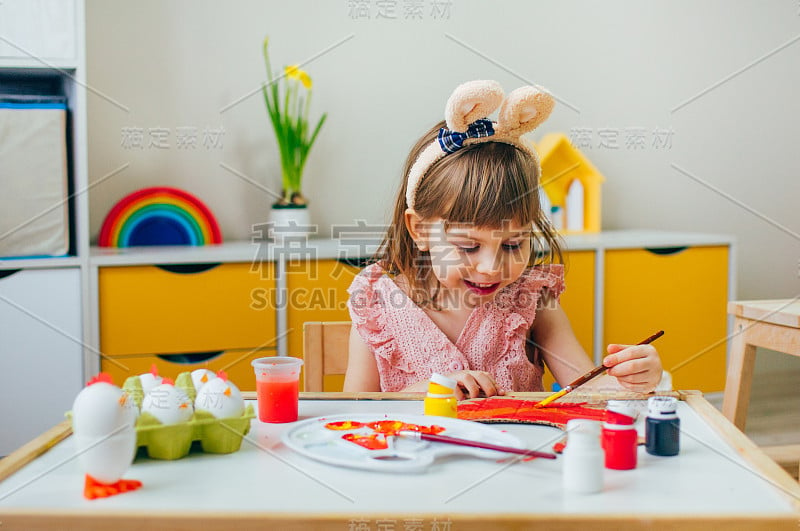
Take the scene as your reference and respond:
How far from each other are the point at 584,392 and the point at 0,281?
1516mm

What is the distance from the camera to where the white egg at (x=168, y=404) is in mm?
791

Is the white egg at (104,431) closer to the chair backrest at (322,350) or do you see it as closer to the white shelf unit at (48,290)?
the chair backrest at (322,350)

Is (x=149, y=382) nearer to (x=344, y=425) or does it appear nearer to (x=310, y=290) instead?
(x=344, y=425)

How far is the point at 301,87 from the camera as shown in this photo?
8.27 feet

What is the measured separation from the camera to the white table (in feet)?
2.11

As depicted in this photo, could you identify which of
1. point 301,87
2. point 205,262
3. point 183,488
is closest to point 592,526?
point 183,488

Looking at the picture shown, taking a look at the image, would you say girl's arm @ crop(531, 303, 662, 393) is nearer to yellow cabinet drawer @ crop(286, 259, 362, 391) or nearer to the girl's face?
the girl's face

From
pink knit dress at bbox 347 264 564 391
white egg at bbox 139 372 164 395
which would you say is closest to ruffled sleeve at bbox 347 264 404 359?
pink knit dress at bbox 347 264 564 391

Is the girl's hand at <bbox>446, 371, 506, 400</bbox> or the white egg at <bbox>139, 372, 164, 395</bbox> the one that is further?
the girl's hand at <bbox>446, 371, 506, 400</bbox>

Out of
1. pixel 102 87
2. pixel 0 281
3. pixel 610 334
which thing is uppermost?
pixel 102 87

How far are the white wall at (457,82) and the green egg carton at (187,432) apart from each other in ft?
5.52

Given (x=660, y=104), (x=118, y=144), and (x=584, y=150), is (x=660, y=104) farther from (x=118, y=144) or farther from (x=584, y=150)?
(x=118, y=144)

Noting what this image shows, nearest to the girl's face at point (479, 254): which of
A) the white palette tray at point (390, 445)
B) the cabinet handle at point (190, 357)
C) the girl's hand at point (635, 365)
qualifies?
the girl's hand at point (635, 365)

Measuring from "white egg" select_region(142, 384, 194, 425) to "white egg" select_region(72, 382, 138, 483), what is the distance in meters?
0.04
